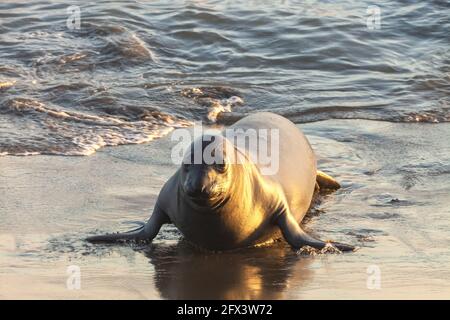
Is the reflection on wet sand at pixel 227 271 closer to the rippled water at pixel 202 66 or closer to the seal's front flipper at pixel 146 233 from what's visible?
the seal's front flipper at pixel 146 233

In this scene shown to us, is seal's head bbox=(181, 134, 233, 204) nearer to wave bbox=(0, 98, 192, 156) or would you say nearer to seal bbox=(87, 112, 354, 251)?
seal bbox=(87, 112, 354, 251)

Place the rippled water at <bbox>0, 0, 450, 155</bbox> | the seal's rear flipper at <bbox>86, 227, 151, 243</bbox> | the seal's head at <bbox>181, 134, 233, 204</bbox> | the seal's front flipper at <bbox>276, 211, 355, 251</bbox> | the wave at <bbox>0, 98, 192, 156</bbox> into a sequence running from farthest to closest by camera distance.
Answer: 1. the rippled water at <bbox>0, 0, 450, 155</bbox>
2. the wave at <bbox>0, 98, 192, 156</bbox>
3. the seal's rear flipper at <bbox>86, 227, 151, 243</bbox>
4. the seal's front flipper at <bbox>276, 211, 355, 251</bbox>
5. the seal's head at <bbox>181, 134, 233, 204</bbox>

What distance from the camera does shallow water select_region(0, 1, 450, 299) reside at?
5008mm

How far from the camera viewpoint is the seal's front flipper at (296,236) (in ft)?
17.6

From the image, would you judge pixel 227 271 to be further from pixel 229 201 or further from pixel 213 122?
pixel 213 122

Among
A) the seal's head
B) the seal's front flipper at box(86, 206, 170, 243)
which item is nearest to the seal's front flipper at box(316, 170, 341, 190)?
the seal's front flipper at box(86, 206, 170, 243)

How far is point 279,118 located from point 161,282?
2165mm

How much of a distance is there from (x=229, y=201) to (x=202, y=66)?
6.03 meters

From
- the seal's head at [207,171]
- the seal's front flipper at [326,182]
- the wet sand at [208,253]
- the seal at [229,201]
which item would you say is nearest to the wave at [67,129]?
the wet sand at [208,253]

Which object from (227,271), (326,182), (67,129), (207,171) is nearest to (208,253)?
(227,271)

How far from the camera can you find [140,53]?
1127cm

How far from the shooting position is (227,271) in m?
5.07

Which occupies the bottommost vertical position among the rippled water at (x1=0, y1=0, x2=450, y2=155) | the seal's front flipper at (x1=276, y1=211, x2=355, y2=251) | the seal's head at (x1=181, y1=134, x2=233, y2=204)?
the rippled water at (x1=0, y1=0, x2=450, y2=155)

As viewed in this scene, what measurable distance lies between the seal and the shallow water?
0.10 meters
